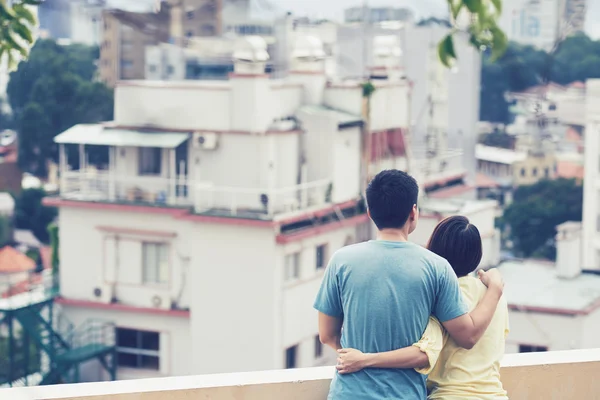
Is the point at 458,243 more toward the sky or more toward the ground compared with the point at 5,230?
more toward the sky

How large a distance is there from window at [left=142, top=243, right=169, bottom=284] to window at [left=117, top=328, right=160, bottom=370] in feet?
3.54

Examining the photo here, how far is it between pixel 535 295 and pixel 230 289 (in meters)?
5.02

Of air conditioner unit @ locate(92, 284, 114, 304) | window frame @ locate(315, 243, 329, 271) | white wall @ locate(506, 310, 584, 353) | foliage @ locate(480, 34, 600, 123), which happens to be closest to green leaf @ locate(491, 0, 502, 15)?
white wall @ locate(506, 310, 584, 353)


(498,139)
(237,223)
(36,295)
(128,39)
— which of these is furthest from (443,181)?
(498,139)

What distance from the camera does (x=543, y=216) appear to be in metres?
40.8

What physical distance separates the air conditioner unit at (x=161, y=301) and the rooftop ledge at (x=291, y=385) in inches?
684

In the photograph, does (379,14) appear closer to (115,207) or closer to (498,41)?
(115,207)

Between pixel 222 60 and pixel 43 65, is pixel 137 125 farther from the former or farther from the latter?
pixel 43 65

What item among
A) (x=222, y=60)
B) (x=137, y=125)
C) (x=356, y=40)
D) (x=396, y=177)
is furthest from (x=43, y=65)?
(x=396, y=177)

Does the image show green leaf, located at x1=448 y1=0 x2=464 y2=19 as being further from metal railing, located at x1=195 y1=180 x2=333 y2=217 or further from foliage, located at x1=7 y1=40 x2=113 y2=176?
foliage, located at x1=7 y1=40 x2=113 y2=176

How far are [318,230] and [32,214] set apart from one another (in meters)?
28.3

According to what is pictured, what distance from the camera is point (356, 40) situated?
31.0 metres

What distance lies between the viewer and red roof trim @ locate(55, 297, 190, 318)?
2125 cm

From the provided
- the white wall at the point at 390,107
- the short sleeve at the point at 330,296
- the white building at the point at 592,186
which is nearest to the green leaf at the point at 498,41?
the short sleeve at the point at 330,296
